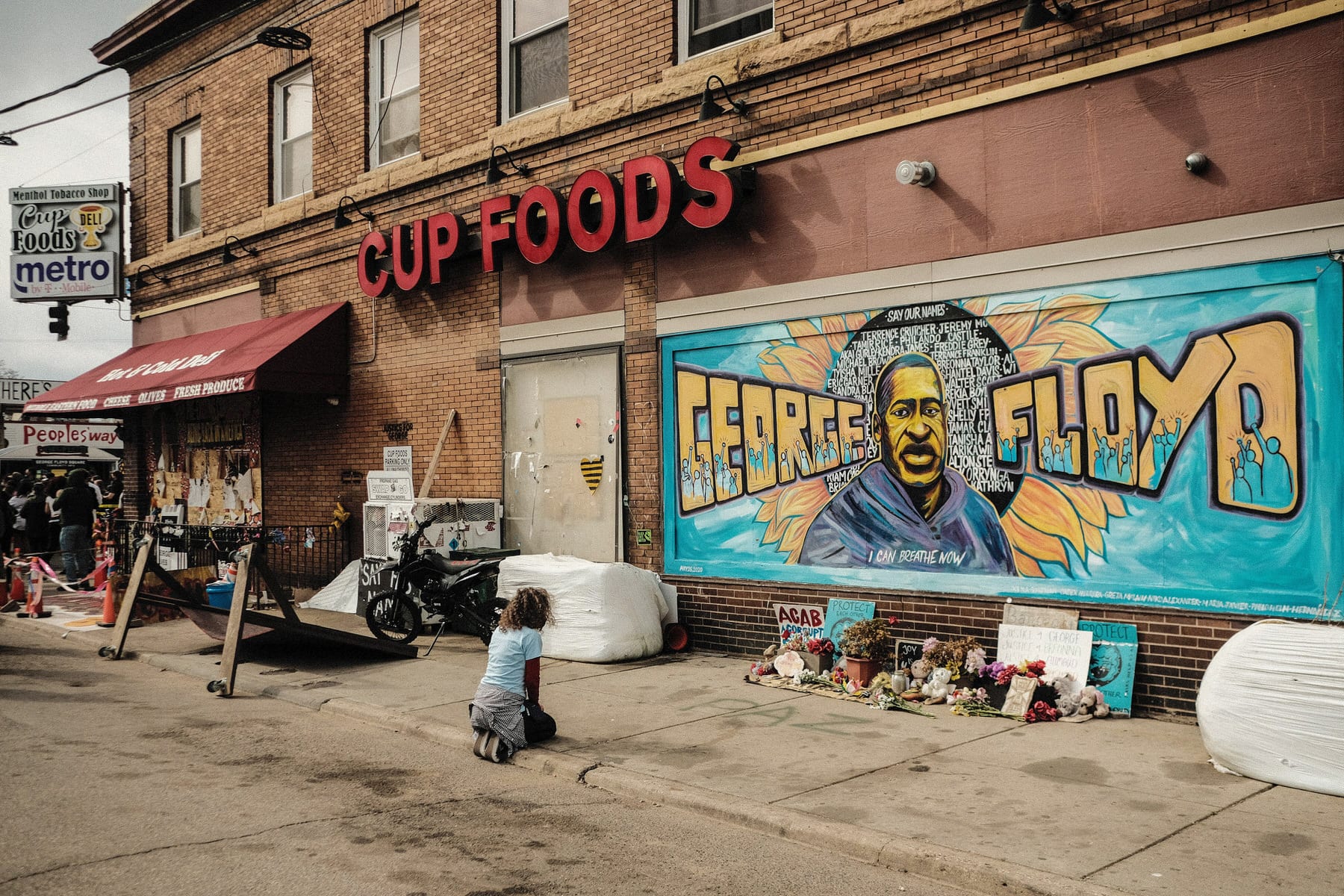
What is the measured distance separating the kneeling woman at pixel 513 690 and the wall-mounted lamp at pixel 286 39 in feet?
39.7

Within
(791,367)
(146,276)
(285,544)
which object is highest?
(146,276)

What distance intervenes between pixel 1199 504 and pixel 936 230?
121 inches

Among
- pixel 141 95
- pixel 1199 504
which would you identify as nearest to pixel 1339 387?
pixel 1199 504

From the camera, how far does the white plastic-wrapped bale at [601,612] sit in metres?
10.5

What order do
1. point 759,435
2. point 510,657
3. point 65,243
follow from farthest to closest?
point 65,243, point 759,435, point 510,657

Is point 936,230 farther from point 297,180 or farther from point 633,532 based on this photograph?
point 297,180

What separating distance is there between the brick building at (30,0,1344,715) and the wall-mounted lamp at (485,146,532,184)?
5cm

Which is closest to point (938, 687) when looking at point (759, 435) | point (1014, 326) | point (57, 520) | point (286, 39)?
point (1014, 326)

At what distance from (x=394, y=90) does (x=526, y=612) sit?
1019cm

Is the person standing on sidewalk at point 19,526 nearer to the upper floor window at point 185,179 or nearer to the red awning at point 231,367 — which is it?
the red awning at point 231,367

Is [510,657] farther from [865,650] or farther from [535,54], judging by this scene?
[535,54]

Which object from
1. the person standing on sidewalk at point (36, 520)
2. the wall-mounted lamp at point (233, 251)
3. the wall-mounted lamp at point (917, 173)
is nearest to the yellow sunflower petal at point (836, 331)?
the wall-mounted lamp at point (917, 173)

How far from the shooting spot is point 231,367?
1524cm

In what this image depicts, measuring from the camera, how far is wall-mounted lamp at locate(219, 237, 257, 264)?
1734 cm
